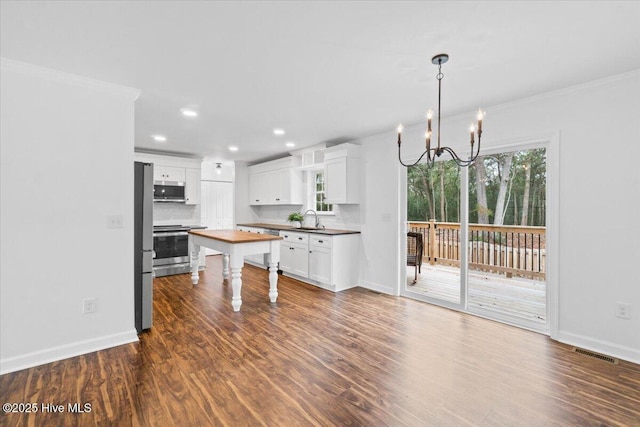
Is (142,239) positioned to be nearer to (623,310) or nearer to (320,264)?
(320,264)

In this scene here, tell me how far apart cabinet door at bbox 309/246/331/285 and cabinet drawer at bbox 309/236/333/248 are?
5 centimetres

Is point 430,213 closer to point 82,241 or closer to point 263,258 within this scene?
point 263,258

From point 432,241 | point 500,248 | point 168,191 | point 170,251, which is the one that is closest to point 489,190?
point 500,248

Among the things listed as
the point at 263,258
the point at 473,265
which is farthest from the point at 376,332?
the point at 263,258

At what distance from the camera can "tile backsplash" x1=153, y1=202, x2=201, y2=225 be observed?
6363mm

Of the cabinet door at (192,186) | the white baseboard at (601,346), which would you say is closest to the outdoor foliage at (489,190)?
the white baseboard at (601,346)

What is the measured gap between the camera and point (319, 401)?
6.60ft

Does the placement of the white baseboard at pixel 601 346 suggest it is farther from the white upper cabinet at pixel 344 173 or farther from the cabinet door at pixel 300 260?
the cabinet door at pixel 300 260

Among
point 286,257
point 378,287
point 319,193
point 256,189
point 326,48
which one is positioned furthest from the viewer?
point 256,189

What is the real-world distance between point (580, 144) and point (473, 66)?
4.53 feet

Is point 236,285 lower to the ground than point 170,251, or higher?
lower

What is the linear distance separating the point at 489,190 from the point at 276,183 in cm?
416

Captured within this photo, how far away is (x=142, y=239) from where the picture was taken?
3125mm

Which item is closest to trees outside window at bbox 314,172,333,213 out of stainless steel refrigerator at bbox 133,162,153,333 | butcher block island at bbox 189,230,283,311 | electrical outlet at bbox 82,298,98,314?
butcher block island at bbox 189,230,283,311
